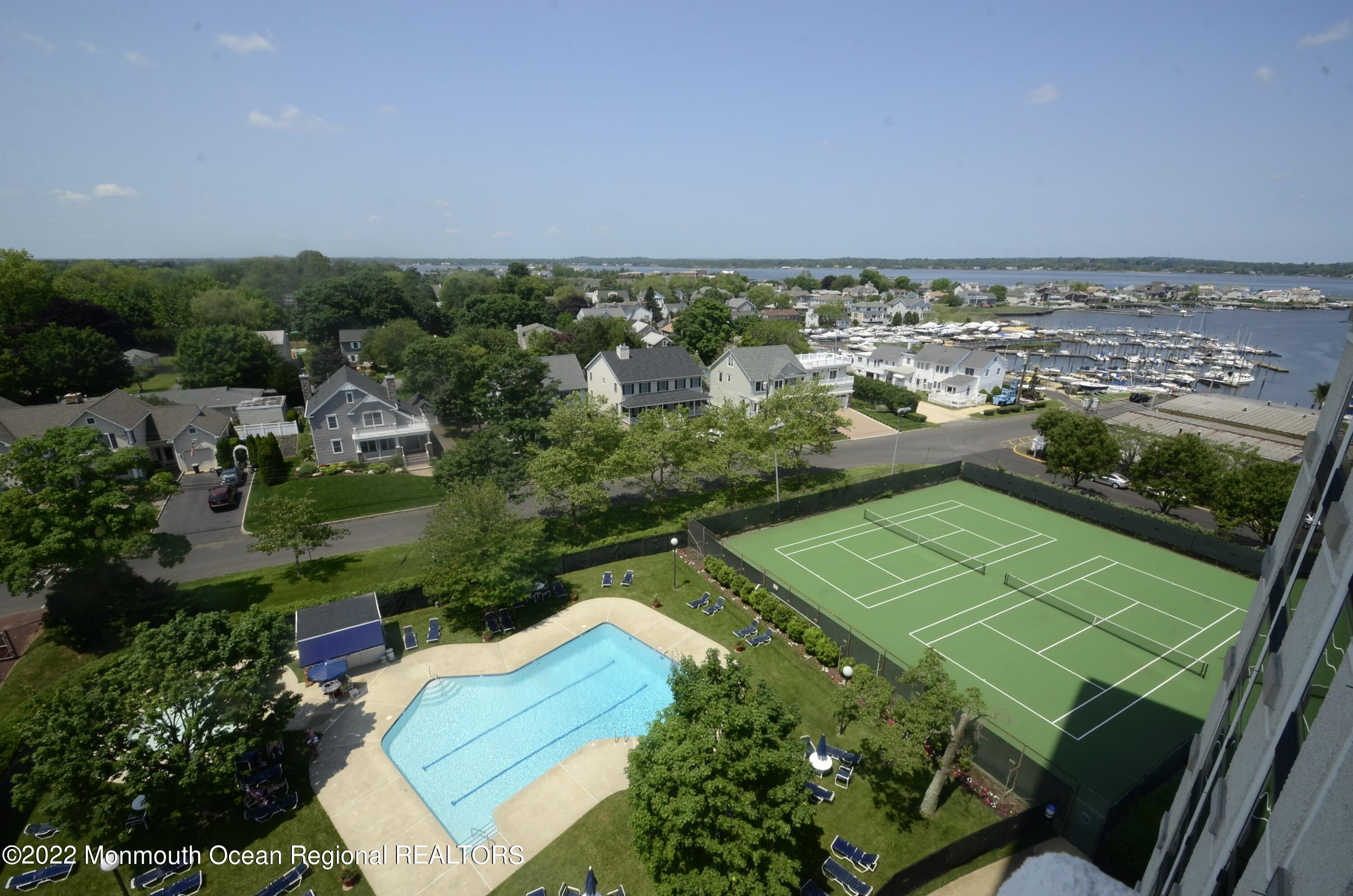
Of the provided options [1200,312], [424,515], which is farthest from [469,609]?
[1200,312]

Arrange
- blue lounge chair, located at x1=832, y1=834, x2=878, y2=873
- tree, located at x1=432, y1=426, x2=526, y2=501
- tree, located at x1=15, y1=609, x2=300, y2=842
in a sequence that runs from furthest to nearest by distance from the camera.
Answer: tree, located at x1=432, y1=426, x2=526, y2=501
blue lounge chair, located at x1=832, y1=834, x2=878, y2=873
tree, located at x1=15, y1=609, x2=300, y2=842

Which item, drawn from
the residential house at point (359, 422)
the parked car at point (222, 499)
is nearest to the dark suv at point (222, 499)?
the parked car at point (222, 499)

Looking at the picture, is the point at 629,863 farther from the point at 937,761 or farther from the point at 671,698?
the point at 937,761

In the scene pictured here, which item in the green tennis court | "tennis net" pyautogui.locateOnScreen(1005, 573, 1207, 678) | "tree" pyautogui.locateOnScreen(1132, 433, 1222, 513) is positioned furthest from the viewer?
"tree" pyautogui.locateOnScreen(1132, 433, 1222, 513)

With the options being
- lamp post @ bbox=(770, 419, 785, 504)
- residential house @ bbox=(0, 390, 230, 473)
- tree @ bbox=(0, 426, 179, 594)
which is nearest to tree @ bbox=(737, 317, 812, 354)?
lamp post @ bbox=(770, 419, 785, 504)

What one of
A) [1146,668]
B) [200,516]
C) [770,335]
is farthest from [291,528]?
[770,335]

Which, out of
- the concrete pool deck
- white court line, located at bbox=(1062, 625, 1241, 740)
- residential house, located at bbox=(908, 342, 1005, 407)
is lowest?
the concrete pool deck

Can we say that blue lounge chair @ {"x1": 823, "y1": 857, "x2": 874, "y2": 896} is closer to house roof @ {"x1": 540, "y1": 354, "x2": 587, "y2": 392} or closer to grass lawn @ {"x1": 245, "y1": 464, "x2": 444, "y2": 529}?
grass lawn @ {"x1": 245, "y1": 464, "x2": 444, "y2": 529}

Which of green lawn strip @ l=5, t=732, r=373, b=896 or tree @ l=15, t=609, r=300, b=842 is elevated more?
tree @ l=15, t=609, r=300, b=842
